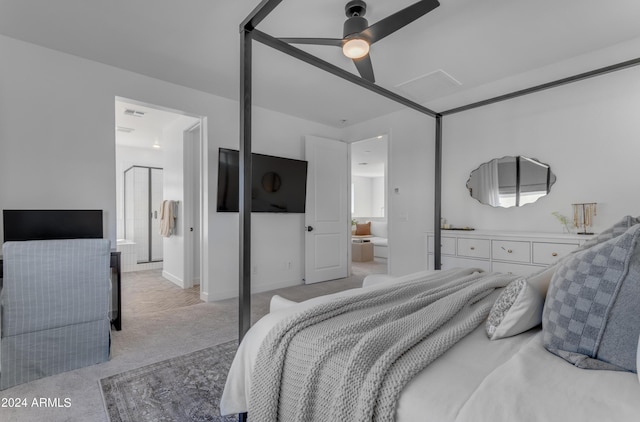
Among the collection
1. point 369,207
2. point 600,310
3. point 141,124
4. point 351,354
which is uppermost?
point 141,124

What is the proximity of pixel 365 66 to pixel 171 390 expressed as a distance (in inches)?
102

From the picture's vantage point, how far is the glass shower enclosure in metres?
6.11

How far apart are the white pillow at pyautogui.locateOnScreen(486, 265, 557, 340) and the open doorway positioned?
A: 352 centimetres

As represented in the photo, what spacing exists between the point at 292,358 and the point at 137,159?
6758 mm

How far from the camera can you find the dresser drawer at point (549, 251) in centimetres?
266

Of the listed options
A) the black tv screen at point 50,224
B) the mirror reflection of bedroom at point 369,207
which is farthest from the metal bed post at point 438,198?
the black tv screen at point 50,224

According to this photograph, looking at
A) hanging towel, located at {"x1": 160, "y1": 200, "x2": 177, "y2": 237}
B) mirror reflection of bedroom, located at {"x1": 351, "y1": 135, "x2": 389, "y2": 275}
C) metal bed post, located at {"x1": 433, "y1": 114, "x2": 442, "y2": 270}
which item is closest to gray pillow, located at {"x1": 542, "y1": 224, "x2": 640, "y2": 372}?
metal bed post, located at {"x1": 433, "y1": 114, "x2": 442, "y2": 270}

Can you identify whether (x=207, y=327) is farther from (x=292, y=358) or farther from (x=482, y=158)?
(x=482, y=158)

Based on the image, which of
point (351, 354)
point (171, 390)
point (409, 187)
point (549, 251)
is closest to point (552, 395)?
point (351, 354)

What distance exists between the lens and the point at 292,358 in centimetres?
104

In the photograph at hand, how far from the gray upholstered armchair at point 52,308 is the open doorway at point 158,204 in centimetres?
134

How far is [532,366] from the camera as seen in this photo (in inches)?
34.9

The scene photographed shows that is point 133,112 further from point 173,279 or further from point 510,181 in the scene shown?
point 510,181

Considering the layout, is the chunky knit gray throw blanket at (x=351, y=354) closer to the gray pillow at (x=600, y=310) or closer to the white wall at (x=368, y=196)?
the gray pillow at (x=600, y=310)
